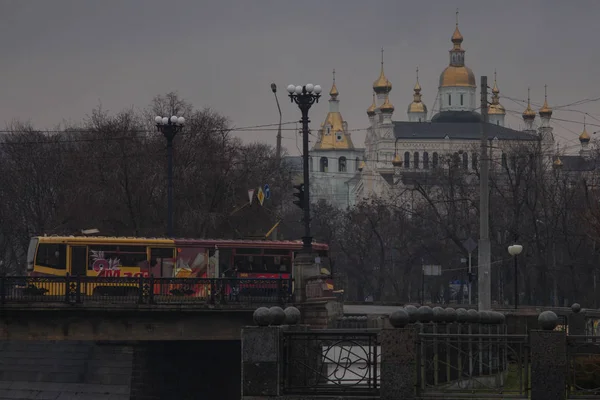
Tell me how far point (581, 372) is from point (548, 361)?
210 cm

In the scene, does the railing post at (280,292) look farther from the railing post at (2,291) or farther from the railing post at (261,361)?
the railing post at (261,361)

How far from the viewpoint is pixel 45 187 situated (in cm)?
8500

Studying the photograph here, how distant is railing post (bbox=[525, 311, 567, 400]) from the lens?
18.6m

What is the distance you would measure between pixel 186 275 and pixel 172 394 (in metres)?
5.28

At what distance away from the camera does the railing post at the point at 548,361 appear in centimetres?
1861

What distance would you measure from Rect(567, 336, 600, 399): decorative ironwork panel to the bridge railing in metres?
23.4

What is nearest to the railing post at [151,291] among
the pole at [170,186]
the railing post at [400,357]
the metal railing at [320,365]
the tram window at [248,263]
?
the pole at [170,186]

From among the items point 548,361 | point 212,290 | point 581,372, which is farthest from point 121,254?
point 548,361

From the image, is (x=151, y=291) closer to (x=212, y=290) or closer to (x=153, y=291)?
(x=153, y=291)

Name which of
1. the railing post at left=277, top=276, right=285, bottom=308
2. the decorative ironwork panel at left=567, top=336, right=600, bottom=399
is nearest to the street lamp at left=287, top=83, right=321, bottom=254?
the railing post at left=277, top=276, right=285, bottom=308

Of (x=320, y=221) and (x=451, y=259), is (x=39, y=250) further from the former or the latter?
(x=320, y=221)

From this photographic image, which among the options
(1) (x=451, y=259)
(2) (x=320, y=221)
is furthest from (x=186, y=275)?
(2) (x=320, y=221)

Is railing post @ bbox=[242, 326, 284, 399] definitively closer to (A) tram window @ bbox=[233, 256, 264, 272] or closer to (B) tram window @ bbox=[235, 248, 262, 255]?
(B) tram window @ bbox=[235, 248, 262, 255]

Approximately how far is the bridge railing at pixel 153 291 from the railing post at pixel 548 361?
997 inches
